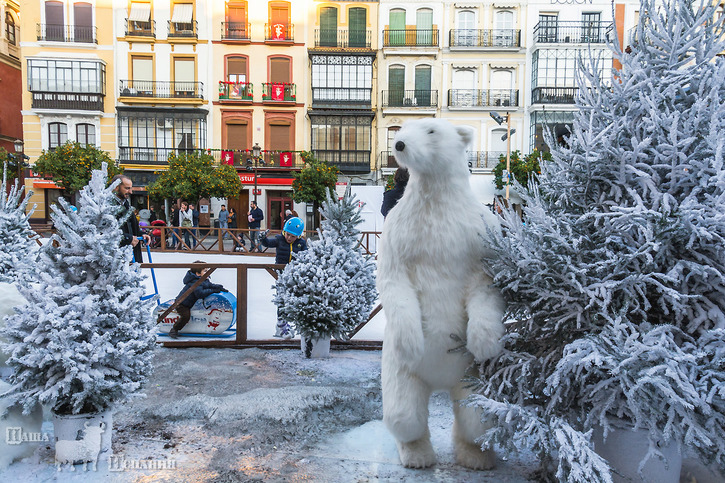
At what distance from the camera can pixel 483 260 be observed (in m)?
2.32

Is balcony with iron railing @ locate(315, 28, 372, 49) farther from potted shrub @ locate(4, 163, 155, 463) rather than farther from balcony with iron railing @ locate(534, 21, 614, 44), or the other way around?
potted shrub @ locate(4, 163, 155, 463)

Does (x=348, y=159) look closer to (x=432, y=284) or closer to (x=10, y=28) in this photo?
(x=10, y=28)

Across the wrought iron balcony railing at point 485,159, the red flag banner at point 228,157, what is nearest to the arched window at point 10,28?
the red flag banner at point 228,157

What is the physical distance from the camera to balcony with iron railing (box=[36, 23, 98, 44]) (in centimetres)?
2320

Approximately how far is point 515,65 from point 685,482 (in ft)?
78.7

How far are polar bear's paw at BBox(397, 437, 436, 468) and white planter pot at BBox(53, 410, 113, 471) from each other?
4.92 ft

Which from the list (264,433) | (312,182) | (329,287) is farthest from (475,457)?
(312,182)

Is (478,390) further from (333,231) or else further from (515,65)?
(515,65)

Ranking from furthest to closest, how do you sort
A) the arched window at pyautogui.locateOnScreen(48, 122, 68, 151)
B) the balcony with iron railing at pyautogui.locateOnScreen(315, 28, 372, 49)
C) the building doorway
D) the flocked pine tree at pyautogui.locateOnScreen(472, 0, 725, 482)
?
the building doorway
the balcony with iron railing at pyautogui.locateOnScreen(315, 28, 372, 49)
the arched window at pyautogui.locateOnScreen(48, 122, 68, 151)
the flocked pine tree at pyautogui.locateOnScreen(472, 0, 725, 482)

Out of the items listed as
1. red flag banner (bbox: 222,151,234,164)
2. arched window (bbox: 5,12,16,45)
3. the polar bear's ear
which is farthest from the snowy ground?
arched window (bbox: 5,12,16,45)

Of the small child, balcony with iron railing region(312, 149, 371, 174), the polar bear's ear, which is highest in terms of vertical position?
balcony with iron railing region(312, 149, 371, 174)

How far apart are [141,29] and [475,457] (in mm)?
26091

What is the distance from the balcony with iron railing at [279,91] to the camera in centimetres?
2403

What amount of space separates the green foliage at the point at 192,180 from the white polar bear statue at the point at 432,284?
18.5 meters
